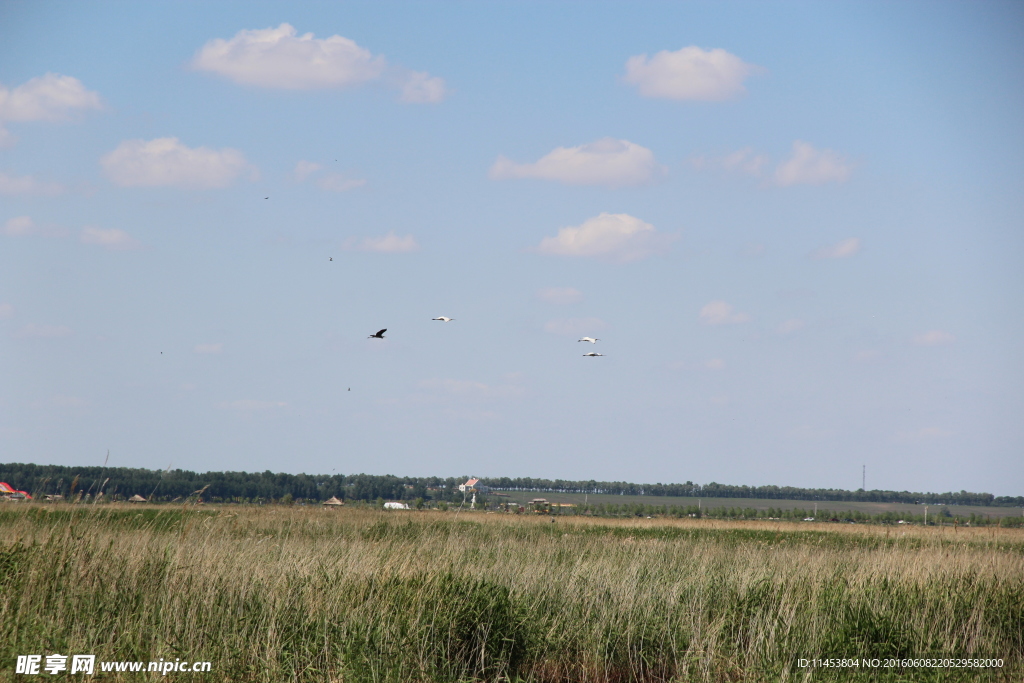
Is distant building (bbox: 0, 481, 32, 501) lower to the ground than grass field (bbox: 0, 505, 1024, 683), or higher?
higher

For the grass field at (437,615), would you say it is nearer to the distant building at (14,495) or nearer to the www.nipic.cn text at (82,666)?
the www.nipic.cn text at (82,666)

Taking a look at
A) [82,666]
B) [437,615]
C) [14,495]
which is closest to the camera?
[82,666]

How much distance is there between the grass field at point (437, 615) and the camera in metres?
9.19

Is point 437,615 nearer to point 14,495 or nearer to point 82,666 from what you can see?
point 82,666

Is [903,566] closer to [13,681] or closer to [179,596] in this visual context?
[179,596]

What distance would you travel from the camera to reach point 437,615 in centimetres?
1006

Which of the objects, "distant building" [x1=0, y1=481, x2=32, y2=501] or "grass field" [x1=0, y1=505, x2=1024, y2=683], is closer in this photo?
"grass field" [x1=0, y1=505, x2=1024, y2=683]

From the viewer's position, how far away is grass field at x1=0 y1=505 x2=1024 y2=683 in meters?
9.19

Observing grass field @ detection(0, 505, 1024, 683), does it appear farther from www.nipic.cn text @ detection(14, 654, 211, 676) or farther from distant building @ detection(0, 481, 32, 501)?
distant building @ detection(0, 481, 32, 501)

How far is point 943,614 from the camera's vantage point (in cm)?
1262

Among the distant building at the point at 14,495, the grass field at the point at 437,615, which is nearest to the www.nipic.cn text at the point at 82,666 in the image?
the grass field at the point at 437,615

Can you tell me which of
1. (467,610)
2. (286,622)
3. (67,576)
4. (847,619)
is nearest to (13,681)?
(67,576)

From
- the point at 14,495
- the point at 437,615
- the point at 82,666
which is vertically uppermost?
the point at 14,495

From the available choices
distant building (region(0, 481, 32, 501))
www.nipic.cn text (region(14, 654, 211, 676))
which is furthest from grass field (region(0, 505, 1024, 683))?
distant building (region(0, 481, 32, 501))
